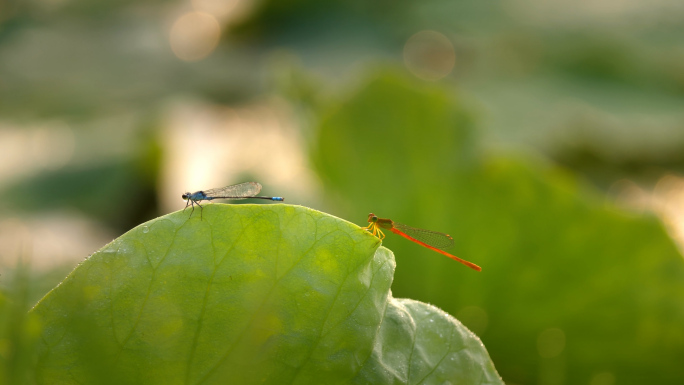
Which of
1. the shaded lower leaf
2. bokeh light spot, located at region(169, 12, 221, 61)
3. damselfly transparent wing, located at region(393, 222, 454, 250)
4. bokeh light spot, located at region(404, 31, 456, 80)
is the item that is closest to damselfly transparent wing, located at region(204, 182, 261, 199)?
damselfly transparent wing, located at region(393, 222, 454, 250)

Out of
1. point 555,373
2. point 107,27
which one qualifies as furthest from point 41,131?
point 555,373

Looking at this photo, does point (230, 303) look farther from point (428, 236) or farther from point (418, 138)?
point (418, 138)

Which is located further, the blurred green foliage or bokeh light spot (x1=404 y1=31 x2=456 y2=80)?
bokeh light spot (x1=404 y1=31 x2=456 y2=80)

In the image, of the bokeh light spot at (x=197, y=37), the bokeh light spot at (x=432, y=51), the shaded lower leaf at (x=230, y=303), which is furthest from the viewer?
the bokeh light spot at (x=197, y=37)

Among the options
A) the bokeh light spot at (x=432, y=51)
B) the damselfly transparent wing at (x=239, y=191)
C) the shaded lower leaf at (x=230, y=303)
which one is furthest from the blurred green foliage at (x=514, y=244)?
the bokeh light spot at (x=432, y=51)

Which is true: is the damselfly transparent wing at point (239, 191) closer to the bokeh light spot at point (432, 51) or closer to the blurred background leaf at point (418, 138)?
the blurred background leaf at point (418, 138)

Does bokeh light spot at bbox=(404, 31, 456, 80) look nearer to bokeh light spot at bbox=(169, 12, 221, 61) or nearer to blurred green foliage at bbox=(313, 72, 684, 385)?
bokeh light spot at bbox=(169, 12, 221, 61)

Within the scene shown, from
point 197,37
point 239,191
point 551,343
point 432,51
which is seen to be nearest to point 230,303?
point 239,191
